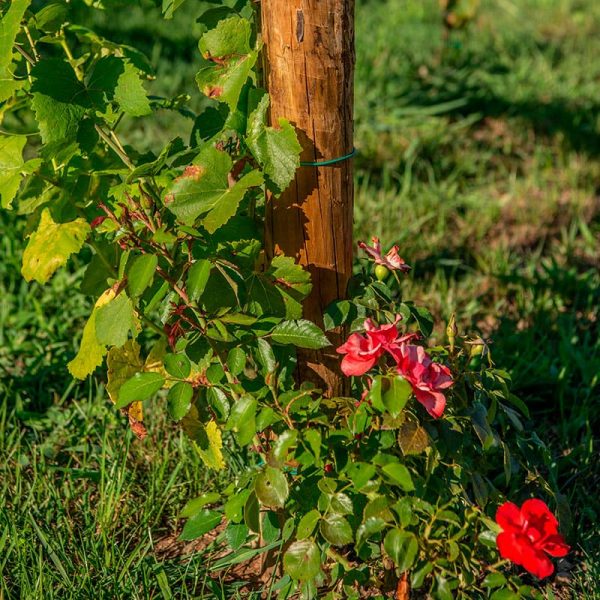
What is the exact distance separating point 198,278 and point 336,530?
519 mm

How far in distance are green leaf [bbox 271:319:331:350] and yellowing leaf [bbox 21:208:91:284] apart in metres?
0.45

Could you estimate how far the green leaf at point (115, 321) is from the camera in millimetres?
1560

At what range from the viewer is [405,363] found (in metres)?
1.50

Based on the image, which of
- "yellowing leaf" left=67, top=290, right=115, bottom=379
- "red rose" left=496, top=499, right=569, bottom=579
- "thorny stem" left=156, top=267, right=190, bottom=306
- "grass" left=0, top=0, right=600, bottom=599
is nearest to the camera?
"red rose" left=496, top=499, right=569, bottom=579

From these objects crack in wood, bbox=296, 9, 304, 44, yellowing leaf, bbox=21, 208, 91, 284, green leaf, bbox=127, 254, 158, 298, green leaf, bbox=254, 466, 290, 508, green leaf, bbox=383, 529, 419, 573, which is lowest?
green leaf, bbox=383, 529, 419, 573

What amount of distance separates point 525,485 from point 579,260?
1603mm

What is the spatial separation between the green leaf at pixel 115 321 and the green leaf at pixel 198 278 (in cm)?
14

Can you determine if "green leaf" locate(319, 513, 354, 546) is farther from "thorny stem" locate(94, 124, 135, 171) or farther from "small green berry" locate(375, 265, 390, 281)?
"thorny stem" locate(94, 124, 135, 171)

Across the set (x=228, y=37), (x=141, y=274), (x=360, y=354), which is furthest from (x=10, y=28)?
(x=360, y=354)

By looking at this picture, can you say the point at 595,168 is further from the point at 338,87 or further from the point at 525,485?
the point at 338,87

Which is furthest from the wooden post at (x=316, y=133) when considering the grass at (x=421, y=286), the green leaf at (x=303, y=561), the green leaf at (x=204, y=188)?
the grass at (x=421, y=286)

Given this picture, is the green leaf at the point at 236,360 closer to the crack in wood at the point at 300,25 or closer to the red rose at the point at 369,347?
the red rose at the point at 369,347

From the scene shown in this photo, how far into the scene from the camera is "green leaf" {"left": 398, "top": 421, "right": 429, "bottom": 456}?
1.49 meters

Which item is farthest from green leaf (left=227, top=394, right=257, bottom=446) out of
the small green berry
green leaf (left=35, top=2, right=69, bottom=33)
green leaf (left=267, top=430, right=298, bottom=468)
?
green leaf (left=35, top=2, right=69, bottom=33)
